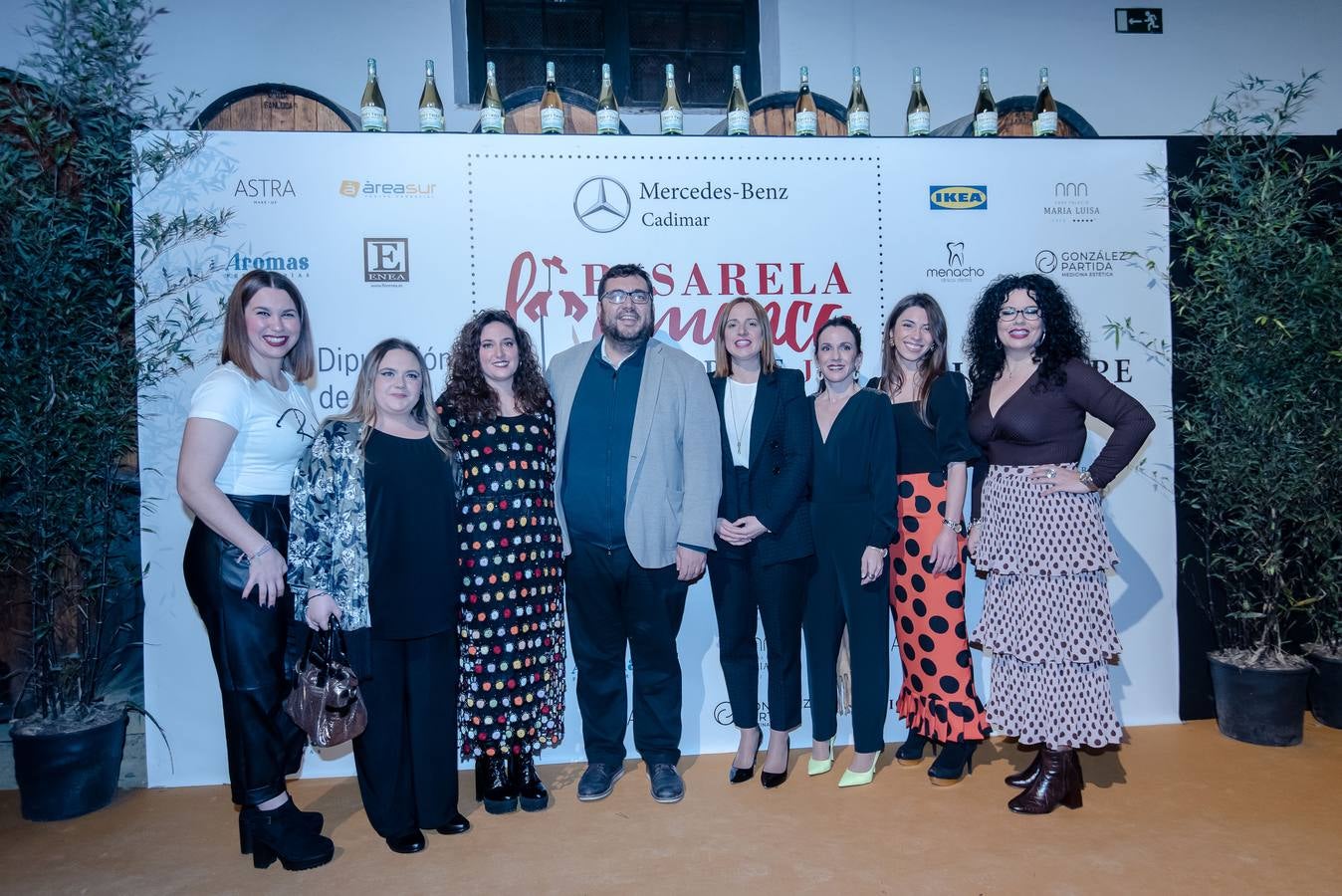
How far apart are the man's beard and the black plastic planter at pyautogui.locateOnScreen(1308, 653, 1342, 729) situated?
10.1 feet

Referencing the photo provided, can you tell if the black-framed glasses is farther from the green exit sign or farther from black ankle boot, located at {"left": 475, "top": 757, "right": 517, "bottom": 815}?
the green exit sign

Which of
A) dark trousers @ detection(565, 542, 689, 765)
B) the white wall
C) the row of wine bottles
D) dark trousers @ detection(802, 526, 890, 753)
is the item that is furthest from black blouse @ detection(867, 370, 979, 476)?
the white wall

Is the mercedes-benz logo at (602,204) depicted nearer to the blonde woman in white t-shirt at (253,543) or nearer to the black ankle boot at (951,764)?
the blonde woman in white t-shirt at (253,543)

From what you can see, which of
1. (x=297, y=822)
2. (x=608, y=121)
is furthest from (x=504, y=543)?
(x=608, y=121)

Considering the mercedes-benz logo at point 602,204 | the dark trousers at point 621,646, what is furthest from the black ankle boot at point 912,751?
the mercedes-benz logo at point 602,204

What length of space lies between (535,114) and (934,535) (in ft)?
7.77

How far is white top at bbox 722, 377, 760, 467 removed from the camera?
298 cm

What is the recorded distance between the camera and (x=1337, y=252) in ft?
11.4

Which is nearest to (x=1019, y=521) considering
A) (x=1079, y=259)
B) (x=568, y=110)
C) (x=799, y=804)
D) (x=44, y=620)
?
(x=799, y=804)

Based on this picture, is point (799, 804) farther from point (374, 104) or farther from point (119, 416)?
point (374, 104)

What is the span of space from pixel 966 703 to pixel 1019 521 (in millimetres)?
684

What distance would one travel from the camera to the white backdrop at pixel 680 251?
3.19 metres

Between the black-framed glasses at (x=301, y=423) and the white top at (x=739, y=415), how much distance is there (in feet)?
4.45

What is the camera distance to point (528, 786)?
286 cm
